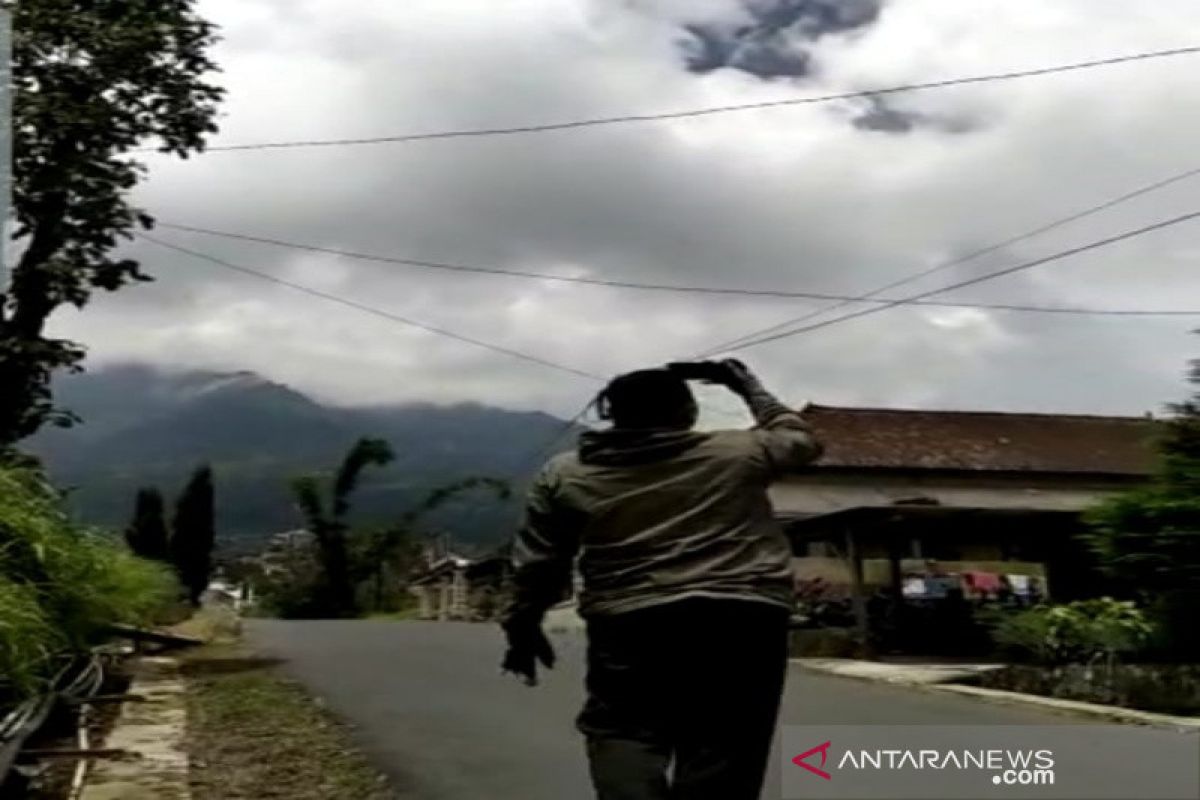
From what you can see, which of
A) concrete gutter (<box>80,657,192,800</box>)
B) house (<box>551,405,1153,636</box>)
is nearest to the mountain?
concrete gutter (<box>80,657,192,800</box>)

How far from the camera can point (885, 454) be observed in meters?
27.0

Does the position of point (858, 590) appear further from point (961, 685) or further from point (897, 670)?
point (961, 685)

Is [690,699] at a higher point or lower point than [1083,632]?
higher

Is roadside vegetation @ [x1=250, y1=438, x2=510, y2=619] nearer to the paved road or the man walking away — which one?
the paved road

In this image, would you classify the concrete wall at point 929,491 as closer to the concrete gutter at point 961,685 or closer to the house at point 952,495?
the house at point 952,495

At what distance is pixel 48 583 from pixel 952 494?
66.6 feet

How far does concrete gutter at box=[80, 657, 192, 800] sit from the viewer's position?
259 inches

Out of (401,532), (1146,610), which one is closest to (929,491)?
(401,532)

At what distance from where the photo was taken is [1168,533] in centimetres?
1139

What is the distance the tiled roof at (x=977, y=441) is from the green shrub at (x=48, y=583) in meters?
16.6

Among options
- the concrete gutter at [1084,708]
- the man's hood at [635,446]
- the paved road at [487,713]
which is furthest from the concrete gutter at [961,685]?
the man's hood at [635,446]

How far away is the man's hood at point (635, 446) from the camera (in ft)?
10.7

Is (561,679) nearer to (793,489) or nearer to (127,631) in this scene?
(127,631)

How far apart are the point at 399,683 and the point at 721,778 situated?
959 centimetres
